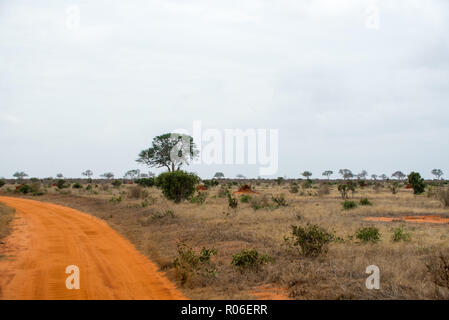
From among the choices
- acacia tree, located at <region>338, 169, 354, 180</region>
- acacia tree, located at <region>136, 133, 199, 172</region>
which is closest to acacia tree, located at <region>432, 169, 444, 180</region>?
acacia tree, located at <region>338, 169, 354, 180</region>

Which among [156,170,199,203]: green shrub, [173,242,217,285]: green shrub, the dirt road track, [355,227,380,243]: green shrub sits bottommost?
the dirt road track

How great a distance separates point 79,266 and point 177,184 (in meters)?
19.4

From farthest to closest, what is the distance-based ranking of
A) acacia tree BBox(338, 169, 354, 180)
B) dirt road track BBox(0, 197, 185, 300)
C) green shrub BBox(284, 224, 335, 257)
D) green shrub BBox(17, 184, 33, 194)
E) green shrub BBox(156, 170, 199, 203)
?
1. acacia tree BBox(338, 169, 354, 180)
2. green shrub BBox(17, 184, 33, 194)
3. green shrub BBox(156, 170, 199, 203)
4. green shrub BBox(284, 224, 335, 257)
5. dirt road track BBox(0, 197, 185, 300)

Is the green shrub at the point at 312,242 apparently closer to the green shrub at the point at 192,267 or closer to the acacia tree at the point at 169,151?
the green shrub at the point at 192,267

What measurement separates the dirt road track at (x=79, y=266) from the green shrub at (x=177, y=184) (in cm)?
1297

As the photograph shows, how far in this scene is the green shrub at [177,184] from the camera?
29766 millimetres

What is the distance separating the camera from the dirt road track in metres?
7.80

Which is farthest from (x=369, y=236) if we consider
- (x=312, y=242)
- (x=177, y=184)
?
(x=177, y=184)

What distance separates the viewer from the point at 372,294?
24.3 ft

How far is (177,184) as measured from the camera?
96.8 ft

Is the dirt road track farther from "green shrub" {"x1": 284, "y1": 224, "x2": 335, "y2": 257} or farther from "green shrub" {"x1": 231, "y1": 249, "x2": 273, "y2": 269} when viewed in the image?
"green shrub" {"x1": 284, "y1": 224, "x2": 335, "y2": 257}

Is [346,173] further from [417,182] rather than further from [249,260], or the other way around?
[249,260]

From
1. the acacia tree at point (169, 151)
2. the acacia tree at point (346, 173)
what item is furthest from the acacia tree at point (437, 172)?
the acacia tree at point (169, 151)

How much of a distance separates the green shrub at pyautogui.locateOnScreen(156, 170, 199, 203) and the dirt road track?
42.6 ft
